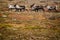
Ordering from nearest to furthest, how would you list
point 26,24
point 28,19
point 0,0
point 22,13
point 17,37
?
point 17,37 < point 26,24 < point 28,19 < point 22,13 < point 0,0

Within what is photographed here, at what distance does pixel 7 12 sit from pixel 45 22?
641 centimetres

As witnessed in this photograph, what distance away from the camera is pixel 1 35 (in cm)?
1741

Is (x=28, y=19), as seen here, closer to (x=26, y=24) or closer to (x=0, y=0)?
(x=26, y=24)

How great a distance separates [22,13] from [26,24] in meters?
4.06

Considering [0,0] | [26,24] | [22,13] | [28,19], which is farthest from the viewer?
[0,0]

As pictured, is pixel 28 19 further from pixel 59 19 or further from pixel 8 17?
pixel 59 19

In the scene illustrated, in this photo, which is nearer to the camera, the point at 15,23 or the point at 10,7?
the point at 15,23

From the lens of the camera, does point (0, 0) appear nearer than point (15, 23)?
No

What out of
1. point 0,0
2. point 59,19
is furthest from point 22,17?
point 0,0

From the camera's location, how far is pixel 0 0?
3294 centimetres

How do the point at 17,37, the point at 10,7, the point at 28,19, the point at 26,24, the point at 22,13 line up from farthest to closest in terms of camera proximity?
the point at 10,7 → the point at 22,13 → the point at 28,19 → the point at 26,24 → the point at 17,37

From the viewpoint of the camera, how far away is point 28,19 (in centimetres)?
2211

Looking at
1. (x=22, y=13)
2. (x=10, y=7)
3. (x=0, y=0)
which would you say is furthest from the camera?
(x=0, y=0)

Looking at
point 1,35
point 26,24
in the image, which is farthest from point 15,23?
point 1,35
